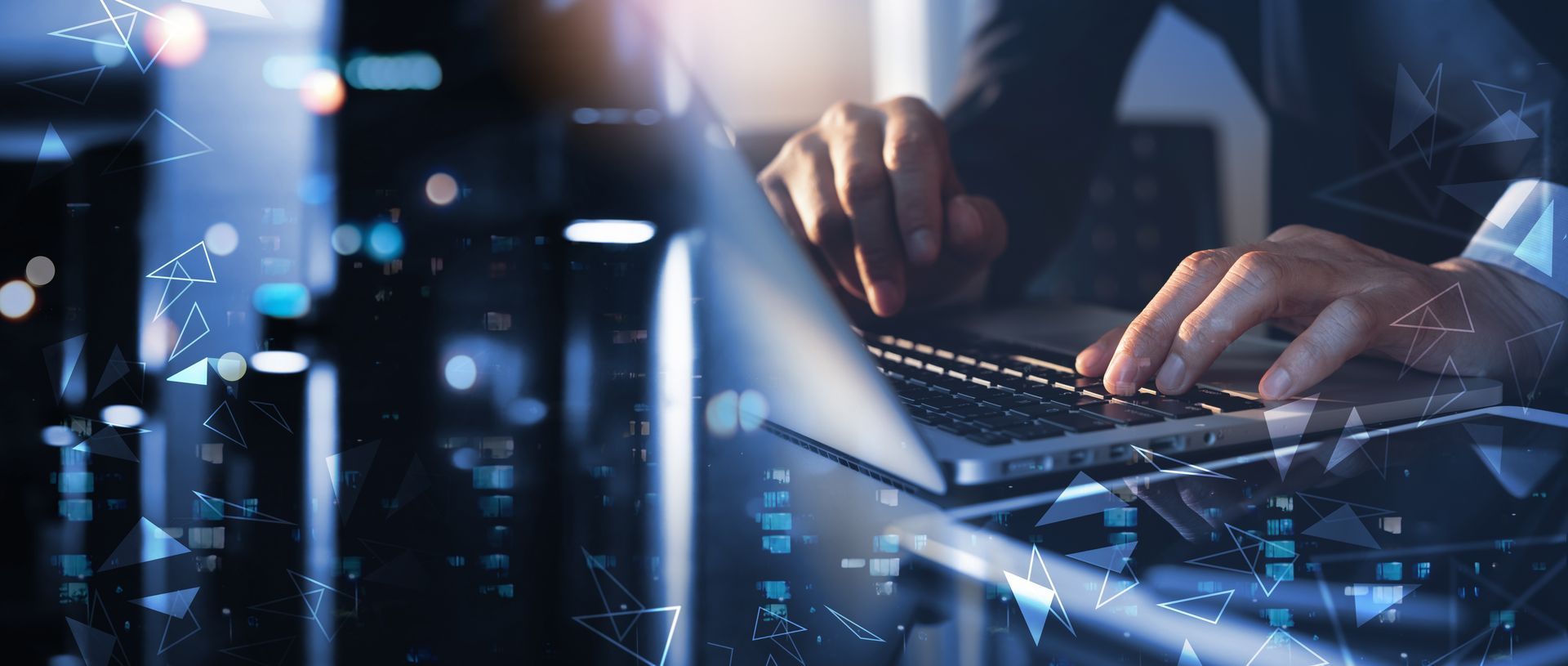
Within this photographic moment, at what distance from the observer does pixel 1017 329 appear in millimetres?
669

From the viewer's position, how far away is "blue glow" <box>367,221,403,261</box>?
0.41 metres

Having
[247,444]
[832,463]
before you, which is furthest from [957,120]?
[247,444]

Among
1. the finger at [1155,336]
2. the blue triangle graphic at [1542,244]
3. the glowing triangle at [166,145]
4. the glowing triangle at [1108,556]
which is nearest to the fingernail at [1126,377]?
the finger at [1155,336]

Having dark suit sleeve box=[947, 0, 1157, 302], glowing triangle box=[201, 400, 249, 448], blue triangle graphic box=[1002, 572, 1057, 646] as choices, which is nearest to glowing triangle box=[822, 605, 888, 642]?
blue triangle graphic box=[1002, 572, 1057, 646]

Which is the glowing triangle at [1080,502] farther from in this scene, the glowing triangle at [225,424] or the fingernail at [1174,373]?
the glowing triangle at [225,424]

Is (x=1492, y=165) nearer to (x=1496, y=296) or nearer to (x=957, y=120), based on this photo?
(x=1496, y=296)

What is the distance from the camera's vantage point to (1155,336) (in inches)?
17.3

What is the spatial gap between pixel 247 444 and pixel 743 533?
214 mm

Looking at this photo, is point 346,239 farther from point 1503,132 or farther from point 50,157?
point 1503,132

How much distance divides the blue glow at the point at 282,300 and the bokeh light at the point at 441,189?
7 cm

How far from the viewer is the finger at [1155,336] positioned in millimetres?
437

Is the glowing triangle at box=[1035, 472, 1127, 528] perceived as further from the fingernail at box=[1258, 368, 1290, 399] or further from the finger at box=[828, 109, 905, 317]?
the finger at box=[828, 109, 905, 317]

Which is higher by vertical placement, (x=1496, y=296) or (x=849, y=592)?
(x=1496, y=296)

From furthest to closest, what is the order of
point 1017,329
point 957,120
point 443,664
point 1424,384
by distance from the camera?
point 957,120 → point 1017,329 → point 1424,384 → point 443,664
